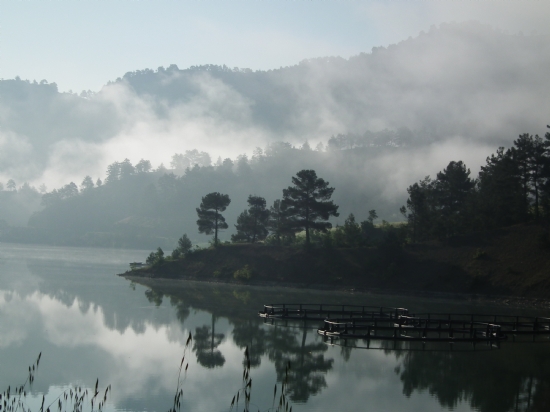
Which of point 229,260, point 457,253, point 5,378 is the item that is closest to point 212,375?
point 5,378

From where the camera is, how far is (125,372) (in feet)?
75.8

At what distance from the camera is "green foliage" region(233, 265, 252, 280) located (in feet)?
234

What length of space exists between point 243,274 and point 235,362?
4589 centimetres

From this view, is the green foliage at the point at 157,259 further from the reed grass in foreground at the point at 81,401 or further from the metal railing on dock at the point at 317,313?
the reed grass in foreground at the point at 81,401

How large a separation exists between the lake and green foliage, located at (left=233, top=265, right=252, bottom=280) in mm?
25394

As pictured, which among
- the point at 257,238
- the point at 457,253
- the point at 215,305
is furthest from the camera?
the point at 257,238

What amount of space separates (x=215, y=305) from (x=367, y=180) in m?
157

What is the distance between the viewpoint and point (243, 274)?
235 ft

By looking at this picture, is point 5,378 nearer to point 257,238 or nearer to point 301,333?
point 301,333

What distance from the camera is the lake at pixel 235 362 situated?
2020cm

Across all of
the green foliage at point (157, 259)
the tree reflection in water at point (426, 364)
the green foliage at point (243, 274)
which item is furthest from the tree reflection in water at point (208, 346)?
the green foliage at point (157, 259)

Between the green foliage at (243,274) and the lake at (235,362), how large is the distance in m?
25.4

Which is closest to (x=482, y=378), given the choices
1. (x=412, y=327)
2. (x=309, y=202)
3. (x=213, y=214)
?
(x=412, y=327)

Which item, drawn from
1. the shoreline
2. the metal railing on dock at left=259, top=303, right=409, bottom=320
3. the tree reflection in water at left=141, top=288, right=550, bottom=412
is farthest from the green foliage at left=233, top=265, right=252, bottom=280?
the tree reflection in water at left=141, top=288, right=550, bottom=412
